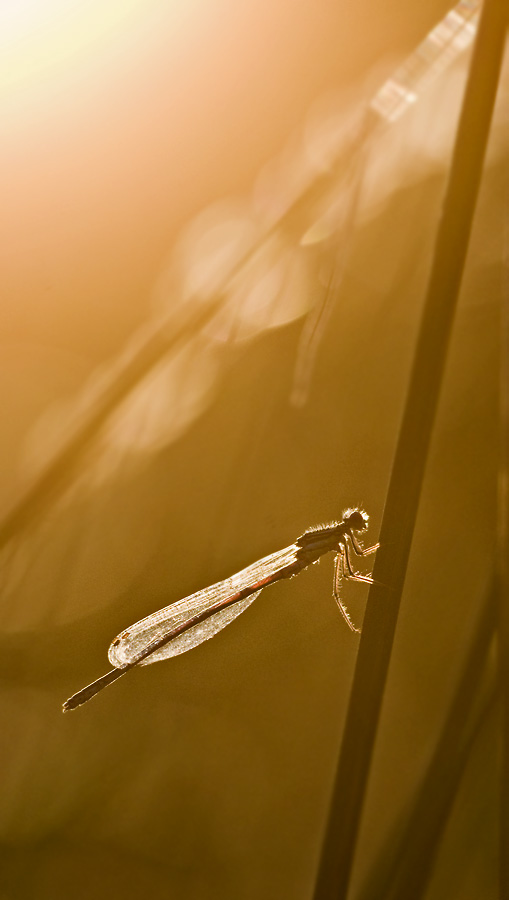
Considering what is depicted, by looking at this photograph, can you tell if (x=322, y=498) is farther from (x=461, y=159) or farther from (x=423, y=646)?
(x=461, y=159)

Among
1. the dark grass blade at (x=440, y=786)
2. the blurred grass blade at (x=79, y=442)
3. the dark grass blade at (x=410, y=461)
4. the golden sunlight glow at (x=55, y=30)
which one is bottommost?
the dark grass blade at (x=440, y=786)

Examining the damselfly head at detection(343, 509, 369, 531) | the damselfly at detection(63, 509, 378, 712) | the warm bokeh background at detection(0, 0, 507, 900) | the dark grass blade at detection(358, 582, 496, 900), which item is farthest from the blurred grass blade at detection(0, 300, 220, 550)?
the dark grass blade at detection(358, 582, 496, 900)

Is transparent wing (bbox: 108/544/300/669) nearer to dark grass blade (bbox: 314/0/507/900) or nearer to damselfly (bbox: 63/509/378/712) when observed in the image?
damselfly (bbox: 63/509/378/712)

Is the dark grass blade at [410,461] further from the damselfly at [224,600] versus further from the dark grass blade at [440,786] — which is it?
the damselfly at [224,600]

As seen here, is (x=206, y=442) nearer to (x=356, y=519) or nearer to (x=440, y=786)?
(x=356, y=519)

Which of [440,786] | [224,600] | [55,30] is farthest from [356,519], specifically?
[55,30]

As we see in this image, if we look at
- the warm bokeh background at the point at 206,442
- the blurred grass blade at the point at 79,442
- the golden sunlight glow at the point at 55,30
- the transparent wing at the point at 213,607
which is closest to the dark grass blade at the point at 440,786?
the warm bokeh background at the point at 206,442
